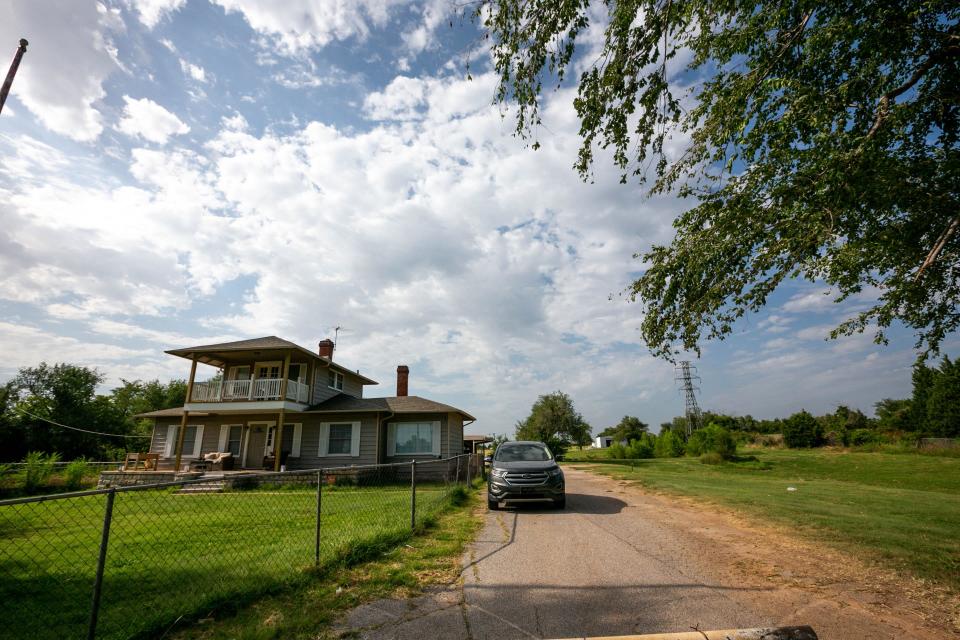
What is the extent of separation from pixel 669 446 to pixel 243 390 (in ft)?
106

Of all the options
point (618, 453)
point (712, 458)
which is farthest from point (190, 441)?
point (618, 453)

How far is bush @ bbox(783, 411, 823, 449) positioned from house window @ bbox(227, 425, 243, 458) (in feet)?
140

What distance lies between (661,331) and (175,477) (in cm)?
1991

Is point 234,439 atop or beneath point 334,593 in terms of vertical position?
atop

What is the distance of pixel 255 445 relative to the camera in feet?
69.5

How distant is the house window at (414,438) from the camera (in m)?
20.4

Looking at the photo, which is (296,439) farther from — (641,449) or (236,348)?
(641,449)

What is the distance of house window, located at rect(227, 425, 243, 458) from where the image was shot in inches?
846

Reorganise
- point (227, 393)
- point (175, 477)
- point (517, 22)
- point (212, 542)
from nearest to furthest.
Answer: point (517, 22)
point (212, 542)
point (175, 477)
point (227, 393)

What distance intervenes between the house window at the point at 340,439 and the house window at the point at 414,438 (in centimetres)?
222

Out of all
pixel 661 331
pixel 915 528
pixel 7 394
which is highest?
pixel 7 394

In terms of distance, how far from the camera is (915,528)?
7.53 metres

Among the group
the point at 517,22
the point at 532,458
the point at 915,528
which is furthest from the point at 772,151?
the point at 532,458

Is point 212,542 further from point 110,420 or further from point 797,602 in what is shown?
point 110,420
